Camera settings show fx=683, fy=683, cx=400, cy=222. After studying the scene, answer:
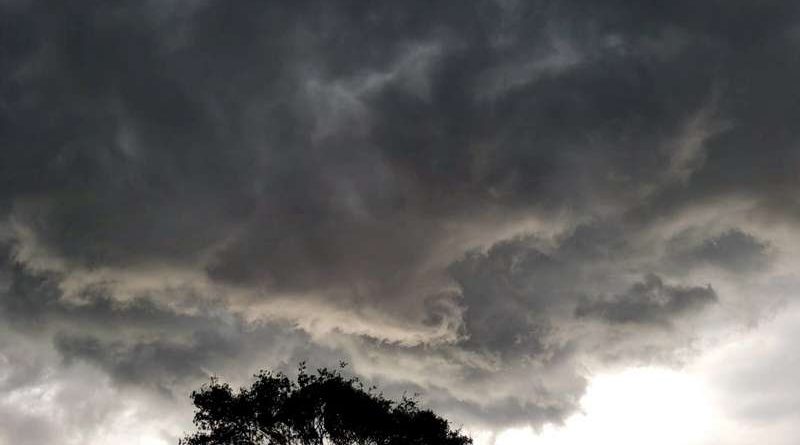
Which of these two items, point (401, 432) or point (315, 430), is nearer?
point (315, 430)

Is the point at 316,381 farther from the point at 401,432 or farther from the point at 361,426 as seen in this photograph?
the point at 401,432

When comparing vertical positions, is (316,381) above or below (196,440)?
above

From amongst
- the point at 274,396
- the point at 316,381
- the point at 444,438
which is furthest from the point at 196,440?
the point at 444,438

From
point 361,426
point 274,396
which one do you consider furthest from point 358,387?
point 274,396

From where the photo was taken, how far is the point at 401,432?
66250mm

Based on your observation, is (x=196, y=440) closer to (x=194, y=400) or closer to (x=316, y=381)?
(x=194, y=400)

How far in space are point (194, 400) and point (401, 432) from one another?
19.8 metres

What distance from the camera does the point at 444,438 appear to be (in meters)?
69.1

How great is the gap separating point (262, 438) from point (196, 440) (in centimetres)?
567

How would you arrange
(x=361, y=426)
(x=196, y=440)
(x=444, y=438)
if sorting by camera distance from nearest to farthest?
(x=196, y=440)
(x=361, y=426)
(x=444, y=438)

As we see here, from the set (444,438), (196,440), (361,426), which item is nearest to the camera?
(196,440)

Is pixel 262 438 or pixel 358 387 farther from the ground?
pixel 358 387

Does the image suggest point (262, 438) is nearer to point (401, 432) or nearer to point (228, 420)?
point (228, 420)

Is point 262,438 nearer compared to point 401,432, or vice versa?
point 262,438
